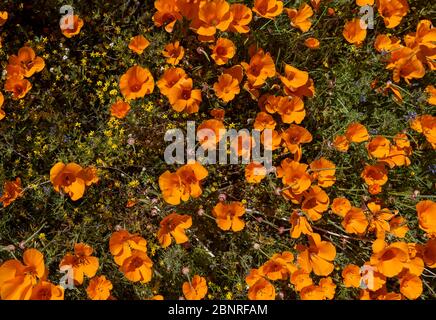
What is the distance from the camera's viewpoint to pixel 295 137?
3.13 metres

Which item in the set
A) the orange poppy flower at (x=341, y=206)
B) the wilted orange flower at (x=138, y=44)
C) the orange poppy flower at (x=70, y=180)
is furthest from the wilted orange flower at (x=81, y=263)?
the orange poppy flower at (x=341, y=206)

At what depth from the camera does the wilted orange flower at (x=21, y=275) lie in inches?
96.8

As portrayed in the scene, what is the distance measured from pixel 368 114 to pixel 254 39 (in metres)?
1.04

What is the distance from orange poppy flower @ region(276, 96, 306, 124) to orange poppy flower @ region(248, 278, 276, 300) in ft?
3.59

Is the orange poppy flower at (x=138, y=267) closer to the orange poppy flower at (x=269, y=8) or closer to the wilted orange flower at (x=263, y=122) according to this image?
the wilted orange flower at (x=263, y=122)

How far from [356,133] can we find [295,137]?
0.41 metres

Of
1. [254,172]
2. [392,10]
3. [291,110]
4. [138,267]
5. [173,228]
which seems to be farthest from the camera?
[392,10]

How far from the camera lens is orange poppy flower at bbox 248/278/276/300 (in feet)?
9.21

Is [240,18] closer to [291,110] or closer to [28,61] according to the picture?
[291,110]

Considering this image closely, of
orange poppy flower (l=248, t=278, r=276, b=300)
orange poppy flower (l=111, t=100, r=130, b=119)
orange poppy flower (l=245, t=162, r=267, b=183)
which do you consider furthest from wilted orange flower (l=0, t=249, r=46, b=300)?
orange poppy flower (l=245, t=162, r=267, b=183)

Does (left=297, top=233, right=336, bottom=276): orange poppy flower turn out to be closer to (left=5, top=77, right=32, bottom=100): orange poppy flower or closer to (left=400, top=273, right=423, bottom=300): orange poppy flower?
(left=400, top=273, right=423, bottom=300): orange poppy flower

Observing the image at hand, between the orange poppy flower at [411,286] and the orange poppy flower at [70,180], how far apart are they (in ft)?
6.98

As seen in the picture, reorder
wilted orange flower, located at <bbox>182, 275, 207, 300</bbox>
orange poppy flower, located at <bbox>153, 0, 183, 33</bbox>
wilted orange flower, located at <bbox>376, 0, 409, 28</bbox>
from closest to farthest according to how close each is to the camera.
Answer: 1. wilted orange flower, located at <bbox>182, 275, 207, 300</bbox>
2. orange poppy flower, located at <bbox>153, 0, 183, 33</bbox>
3. wilted orange flower, located at <bbox>376, 0, 409, 28</bbox>

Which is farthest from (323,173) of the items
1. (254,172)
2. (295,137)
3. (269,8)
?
(269,8)
